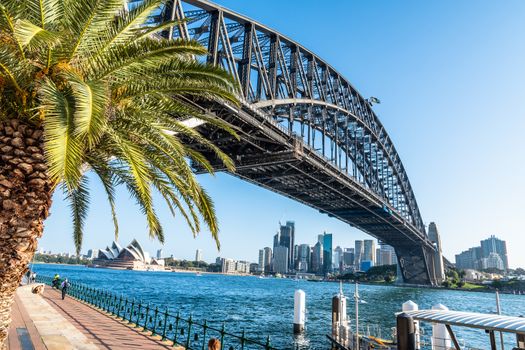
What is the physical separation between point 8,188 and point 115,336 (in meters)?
9.08

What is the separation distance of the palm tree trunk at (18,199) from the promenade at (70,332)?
532 centimetres

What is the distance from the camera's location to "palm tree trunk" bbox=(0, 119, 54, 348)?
257 inches

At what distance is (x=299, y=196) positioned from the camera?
6253 cm

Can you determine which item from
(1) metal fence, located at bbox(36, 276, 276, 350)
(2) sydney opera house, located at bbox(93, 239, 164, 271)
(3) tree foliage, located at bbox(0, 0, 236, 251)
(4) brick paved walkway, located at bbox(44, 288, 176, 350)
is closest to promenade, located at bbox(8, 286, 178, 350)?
(4) brick paved walkway, located at bbox(44, 288, 176, 350)

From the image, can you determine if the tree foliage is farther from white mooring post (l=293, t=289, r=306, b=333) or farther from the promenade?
white mooring post (l=293, t=289, r=306, b=333)

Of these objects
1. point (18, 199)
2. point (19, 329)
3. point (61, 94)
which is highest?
point (61, 94)

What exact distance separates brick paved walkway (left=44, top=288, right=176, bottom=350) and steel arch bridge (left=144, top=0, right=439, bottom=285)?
1037cm

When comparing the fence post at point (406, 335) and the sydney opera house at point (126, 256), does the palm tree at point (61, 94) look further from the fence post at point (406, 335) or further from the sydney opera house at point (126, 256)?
the sydney opera house at point (126, 256)

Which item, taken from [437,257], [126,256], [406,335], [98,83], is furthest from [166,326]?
[126,256]

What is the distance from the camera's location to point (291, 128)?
3562 cm

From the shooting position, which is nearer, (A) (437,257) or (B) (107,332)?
(B) (107,332)

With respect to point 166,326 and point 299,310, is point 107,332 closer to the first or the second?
point 166,326

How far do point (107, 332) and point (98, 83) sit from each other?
1135 cm

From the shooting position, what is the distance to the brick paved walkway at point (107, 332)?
1236cm
